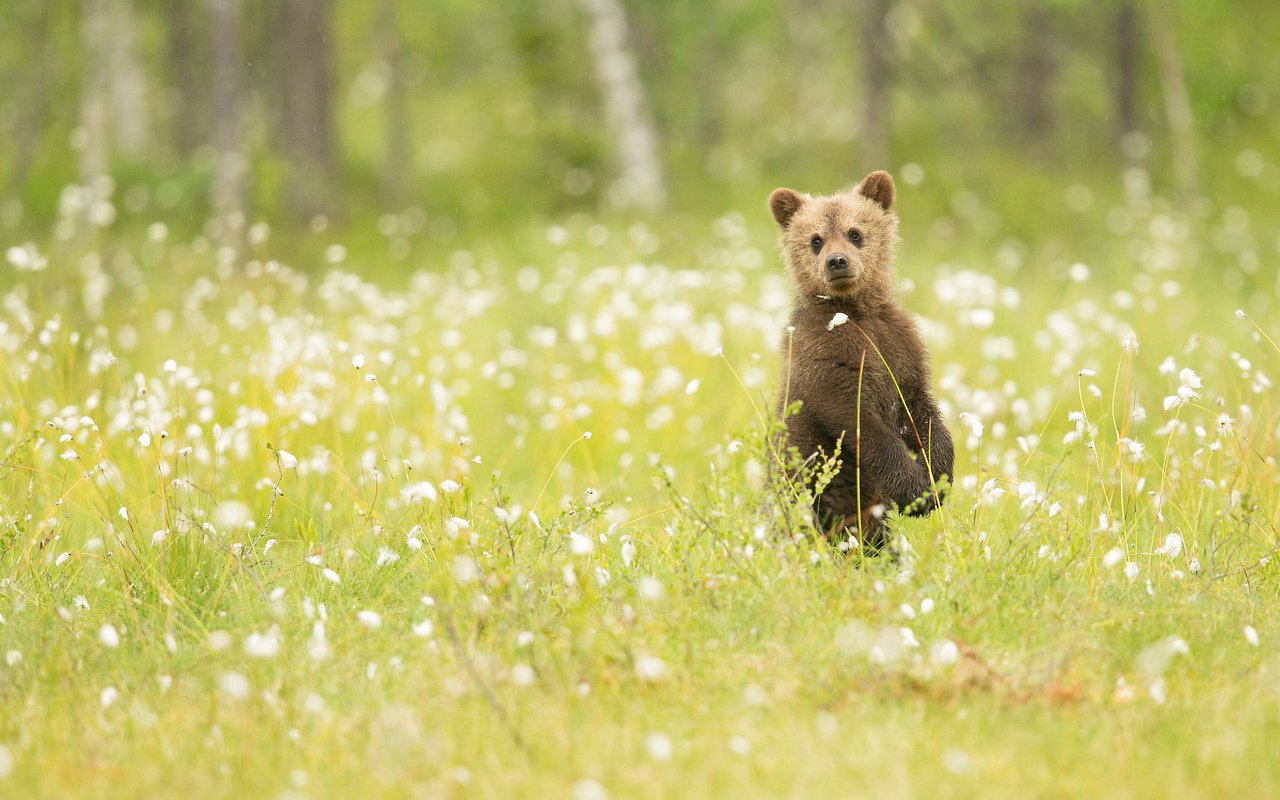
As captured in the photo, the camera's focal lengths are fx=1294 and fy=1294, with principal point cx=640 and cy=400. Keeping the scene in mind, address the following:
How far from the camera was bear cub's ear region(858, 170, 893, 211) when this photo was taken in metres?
5.88

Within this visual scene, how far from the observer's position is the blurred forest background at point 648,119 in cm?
1525

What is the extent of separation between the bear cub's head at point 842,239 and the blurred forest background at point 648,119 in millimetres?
6720

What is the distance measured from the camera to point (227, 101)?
546 inches

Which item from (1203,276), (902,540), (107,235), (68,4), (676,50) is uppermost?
(68,4)

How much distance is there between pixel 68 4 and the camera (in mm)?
17234

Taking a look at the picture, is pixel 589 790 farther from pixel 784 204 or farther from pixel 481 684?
pixel 784 204

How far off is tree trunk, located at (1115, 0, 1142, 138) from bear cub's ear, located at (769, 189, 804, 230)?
1414 cm

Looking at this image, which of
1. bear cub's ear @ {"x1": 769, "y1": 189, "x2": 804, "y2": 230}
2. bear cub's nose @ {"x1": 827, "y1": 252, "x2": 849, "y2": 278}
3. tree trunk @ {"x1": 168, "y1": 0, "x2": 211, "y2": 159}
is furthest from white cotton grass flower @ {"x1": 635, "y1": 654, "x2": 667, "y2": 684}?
tree trunk @ {"x1": 168, "y1": 0, "x2": 211, "y2": 159}

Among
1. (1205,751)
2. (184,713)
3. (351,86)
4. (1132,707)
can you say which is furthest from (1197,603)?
(351,86)

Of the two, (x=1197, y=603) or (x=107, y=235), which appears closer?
(x=1197, y=603)

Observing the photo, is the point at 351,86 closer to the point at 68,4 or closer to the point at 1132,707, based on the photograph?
the point at 68,4

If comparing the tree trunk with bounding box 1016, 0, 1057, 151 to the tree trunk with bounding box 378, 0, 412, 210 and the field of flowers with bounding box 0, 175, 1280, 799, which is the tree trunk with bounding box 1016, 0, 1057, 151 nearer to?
the tree trunk with bounding box 378, 0, 412, 210

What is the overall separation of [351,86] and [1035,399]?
29.2 metres

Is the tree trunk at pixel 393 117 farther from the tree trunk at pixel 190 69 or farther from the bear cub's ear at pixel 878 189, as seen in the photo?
the bear cub's ear at pixel 878 189
